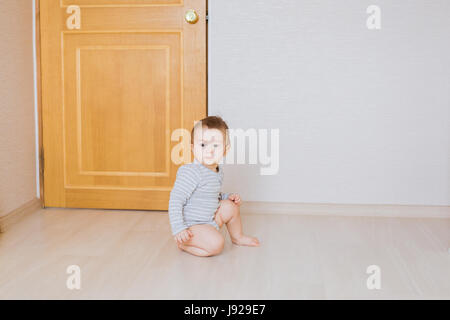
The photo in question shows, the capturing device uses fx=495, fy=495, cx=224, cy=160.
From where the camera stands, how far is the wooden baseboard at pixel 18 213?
210cm

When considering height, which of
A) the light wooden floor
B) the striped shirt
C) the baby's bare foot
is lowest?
the light wooden floor

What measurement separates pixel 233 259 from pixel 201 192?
26 centimetres

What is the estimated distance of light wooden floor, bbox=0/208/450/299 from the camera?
1.44m

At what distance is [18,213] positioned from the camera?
2227 mm

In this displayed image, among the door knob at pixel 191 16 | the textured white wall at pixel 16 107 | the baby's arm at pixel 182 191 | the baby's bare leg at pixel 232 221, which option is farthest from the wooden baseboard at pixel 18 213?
the door knob at pixel 191 16

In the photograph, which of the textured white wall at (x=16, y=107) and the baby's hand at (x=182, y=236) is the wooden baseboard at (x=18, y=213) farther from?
the baby's hand at (x=182, y=236)

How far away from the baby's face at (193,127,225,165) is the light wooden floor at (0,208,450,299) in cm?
35

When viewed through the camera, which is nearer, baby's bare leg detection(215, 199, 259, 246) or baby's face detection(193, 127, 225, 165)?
baby's face detection(193, 127, 225, 165)

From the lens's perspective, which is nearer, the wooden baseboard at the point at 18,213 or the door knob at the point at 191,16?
the wooden baseboard at the point at 18,213

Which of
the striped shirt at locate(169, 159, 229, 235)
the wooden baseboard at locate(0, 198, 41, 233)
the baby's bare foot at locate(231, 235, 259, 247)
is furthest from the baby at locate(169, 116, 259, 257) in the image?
the wooden baseboard at locate(0, 198, 41, 233)

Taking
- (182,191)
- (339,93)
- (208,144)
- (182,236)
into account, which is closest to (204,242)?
(182,236)

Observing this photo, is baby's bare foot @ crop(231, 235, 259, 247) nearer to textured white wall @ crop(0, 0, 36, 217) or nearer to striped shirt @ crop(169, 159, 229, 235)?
striped shirt @ crop(169, 159, 229, 235)

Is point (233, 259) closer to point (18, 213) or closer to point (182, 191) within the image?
point (182, 191)
